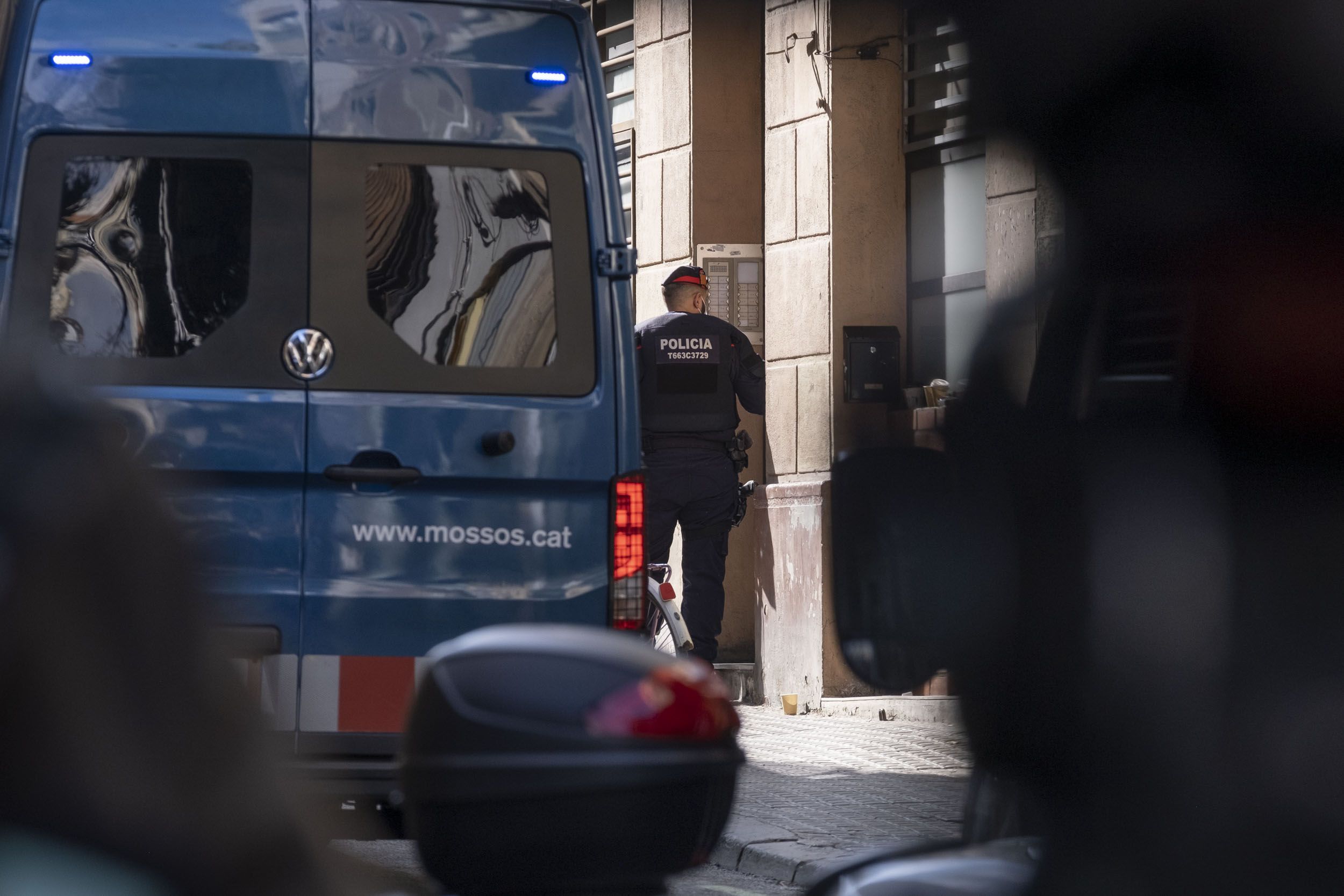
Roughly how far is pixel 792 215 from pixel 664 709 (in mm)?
10491

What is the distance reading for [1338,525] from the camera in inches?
56.7

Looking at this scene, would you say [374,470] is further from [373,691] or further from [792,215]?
[792,215]

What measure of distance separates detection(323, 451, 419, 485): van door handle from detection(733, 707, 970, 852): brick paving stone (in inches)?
46.9

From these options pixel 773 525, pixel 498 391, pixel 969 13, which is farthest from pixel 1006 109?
pixel 773 525

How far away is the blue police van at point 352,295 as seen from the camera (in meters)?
4.86

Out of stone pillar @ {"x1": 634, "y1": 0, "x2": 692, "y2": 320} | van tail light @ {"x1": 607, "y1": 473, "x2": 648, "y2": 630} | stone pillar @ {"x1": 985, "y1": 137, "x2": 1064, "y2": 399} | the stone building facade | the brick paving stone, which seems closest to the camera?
stone pillar @ {"x1": 985, "y1": 137, "x2": 1064, "y2": 399}

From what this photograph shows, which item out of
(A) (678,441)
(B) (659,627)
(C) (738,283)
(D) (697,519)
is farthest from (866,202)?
(B) (659,627)

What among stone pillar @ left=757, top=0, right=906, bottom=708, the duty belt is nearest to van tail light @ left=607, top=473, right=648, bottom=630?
Answer: the duty belt

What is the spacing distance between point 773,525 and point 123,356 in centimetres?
681

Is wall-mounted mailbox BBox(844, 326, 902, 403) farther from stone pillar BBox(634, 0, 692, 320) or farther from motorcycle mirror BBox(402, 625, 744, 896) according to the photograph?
motorcycle mirror BBox(402, 625, 744, 896)

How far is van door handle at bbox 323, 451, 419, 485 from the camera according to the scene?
492 cm

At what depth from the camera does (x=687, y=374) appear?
920cm

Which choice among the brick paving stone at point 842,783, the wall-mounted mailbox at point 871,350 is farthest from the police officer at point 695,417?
the brick paving stone at point 842,783

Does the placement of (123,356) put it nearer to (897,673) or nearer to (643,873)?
(897,673)
